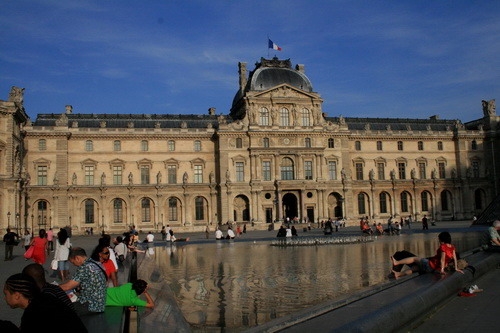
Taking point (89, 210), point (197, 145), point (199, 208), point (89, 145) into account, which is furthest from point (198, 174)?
point (89, 210)

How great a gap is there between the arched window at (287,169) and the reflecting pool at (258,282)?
126 ft

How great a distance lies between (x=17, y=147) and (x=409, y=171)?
51.4m

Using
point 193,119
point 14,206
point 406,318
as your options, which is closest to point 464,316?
point 406,318

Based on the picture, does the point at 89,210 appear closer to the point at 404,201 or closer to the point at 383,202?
the point at 383,202

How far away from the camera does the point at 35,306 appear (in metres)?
5.92

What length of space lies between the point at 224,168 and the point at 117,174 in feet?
44.0

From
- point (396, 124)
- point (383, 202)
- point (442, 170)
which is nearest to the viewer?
point (383, 202)

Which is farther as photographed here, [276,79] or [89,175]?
[276,79]

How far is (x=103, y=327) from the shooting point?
895cm

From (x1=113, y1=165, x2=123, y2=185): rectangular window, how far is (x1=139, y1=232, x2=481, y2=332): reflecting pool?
127ft

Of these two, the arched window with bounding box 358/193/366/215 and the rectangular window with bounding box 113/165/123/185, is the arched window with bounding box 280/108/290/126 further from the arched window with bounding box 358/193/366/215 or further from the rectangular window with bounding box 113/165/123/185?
the rectangular window with bounding box 113/165/123/185

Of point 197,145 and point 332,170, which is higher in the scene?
point 197,145

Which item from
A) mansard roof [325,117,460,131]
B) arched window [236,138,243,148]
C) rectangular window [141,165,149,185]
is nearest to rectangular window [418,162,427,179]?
mansard roof [325,117,460,131]

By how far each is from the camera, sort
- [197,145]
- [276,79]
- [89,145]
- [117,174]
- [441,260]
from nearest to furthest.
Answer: [441,260]
[89,145]
[117,174]
[197,145]
[276,79]
